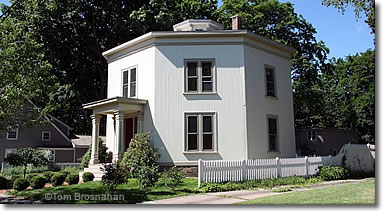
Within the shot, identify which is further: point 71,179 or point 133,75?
point 133,75

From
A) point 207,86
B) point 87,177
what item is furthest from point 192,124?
point 87,177

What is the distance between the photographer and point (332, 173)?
13.4 metres

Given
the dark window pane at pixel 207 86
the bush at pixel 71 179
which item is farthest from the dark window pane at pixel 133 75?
the bush at pixel 71 179

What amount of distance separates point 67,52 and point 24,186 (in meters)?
16.0

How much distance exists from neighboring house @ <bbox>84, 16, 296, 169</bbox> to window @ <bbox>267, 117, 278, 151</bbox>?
0.72 ft

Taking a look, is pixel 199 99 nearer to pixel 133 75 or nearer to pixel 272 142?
pixel 133 75

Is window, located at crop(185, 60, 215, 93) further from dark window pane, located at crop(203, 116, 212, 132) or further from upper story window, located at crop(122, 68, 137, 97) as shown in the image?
upper story window, located at crop(122, 68, 137, 97)

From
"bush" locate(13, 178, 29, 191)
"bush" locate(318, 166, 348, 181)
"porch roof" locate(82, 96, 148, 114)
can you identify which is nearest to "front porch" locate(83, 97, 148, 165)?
"porch roof" locate(82, 96, 148, 114)

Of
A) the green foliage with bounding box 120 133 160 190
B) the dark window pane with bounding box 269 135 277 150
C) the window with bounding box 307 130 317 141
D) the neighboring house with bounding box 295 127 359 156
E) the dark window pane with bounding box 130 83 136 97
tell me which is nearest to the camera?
the green foliage with bounding box 120 133 160 190

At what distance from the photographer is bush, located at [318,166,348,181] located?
43.7 feet

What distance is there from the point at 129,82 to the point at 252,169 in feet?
21.7

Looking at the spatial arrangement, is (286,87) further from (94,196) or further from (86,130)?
(86,130)

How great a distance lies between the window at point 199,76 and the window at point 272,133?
9.85 ft

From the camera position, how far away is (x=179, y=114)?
1352cm
